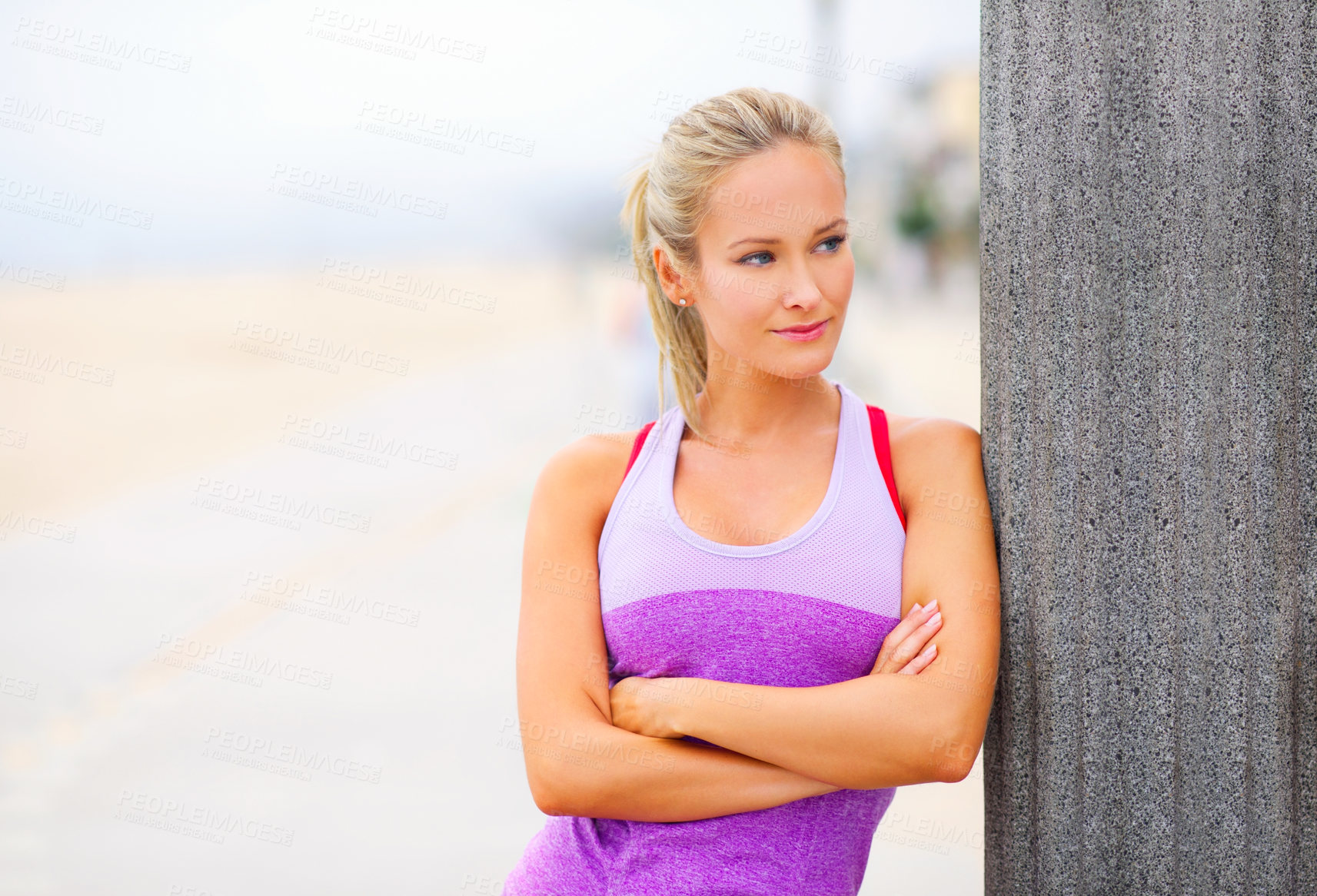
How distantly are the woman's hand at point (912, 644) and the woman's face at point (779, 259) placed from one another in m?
0.32

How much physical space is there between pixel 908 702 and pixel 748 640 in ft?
0.69

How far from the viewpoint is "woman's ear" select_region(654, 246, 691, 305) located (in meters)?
1.51

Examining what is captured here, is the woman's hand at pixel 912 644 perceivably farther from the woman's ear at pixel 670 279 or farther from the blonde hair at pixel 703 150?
the woman's ear at pixel 670 279

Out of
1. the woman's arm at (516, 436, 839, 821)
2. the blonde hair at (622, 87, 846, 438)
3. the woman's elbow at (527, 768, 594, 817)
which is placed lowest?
the woman's elbow at (527, 768, 594, 817)

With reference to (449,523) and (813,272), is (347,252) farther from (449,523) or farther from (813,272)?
(813,272)

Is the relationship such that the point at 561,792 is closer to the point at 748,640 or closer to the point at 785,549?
the point at 748,640

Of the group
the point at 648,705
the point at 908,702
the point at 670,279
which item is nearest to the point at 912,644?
the point at 908,702

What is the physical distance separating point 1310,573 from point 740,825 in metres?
0.70

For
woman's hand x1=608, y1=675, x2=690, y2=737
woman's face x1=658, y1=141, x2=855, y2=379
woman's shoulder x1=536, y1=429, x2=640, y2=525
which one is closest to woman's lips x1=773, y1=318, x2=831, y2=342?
woman's face x1=658, y1=141, x2=855, y2=379

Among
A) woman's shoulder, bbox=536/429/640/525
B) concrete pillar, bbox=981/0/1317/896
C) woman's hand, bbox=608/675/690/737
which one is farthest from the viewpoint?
woman's shoulder, bbox=536/429/640/525

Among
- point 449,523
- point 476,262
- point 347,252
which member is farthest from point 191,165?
point 449,523

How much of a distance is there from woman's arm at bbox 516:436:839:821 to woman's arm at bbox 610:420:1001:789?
0.12ft

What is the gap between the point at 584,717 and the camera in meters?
1.34

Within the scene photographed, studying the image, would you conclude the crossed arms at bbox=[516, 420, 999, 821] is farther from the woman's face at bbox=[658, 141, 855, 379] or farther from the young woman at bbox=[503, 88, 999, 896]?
the woman's face at bbox=[658, 141, 855, 379]
